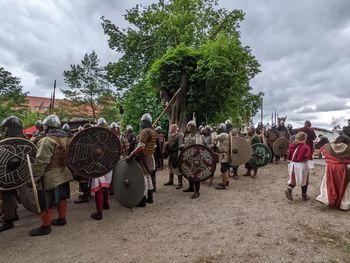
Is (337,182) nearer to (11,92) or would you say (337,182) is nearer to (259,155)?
(259,155)

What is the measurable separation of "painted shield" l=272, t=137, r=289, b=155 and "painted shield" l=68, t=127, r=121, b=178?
7678 millimetres

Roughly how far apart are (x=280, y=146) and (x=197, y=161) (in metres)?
5.89

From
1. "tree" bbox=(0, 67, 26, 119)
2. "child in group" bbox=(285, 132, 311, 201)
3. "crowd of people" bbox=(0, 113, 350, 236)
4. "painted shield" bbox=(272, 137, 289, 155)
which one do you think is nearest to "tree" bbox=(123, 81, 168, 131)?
"painted shield" bbox=(272, 137, 289, 155)

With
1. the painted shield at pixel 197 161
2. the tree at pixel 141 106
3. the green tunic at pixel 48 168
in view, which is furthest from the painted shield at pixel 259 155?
the tree at pixel 141 106

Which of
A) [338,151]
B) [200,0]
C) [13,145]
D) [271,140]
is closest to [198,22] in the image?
[200,0]

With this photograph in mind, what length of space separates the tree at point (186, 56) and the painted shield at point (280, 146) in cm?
385

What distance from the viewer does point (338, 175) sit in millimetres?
5430

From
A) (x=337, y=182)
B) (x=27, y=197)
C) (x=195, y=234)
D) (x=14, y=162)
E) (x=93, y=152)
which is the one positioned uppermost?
(x=93, y=152)

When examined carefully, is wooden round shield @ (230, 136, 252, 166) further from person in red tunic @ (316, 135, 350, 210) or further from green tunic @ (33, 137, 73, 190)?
green tunic @ (33, 137, 73, 190)

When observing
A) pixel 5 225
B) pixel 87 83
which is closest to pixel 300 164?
pixel 5 225

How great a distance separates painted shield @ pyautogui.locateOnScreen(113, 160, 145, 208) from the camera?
497cm

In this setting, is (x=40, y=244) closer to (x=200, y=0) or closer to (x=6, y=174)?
(x=6, y=174)

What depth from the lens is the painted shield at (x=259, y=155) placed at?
8.36 m

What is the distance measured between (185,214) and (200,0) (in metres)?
19.5
